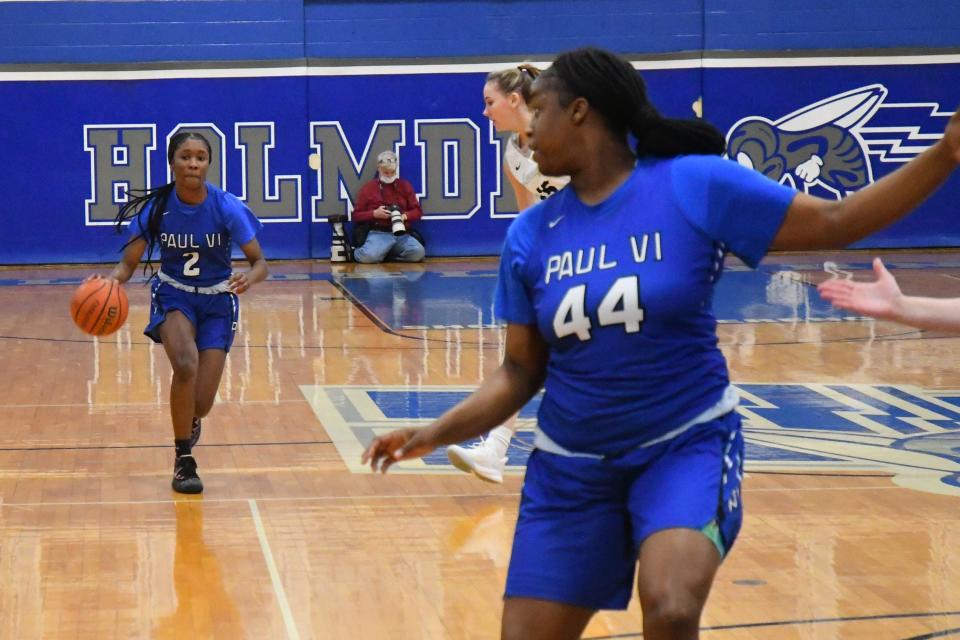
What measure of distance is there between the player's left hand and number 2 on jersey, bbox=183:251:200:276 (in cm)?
19

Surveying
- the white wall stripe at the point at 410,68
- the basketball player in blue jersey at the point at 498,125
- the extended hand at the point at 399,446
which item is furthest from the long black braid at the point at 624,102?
the white wall stripe at the point at 410,68

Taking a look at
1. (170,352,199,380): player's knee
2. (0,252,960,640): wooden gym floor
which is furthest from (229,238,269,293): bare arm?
(0,252,960,640): wooden gym floor

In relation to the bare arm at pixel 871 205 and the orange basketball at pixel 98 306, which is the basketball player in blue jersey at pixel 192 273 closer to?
the orange basketball at pixel 98 306

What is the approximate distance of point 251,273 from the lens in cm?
771

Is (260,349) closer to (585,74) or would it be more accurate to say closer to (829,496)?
(829,496)

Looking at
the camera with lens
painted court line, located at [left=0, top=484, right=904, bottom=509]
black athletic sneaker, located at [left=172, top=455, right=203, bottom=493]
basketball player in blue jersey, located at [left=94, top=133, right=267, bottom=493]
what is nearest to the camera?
painted court line, located at [left=0, top=484, right=904, bottom=509]

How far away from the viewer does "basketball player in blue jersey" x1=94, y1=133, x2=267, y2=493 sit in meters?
7.57

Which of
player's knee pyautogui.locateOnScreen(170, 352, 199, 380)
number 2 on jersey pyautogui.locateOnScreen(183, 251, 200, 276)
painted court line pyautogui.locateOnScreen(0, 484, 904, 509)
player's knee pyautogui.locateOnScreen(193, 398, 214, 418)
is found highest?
number 2 on jersey pyautogui.locateOnScreen(183, 251, 200, 276)

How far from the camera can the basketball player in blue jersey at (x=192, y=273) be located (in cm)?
757

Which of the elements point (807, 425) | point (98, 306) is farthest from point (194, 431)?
point (807, 425)

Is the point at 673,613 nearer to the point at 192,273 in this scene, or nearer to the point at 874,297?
the point at 874,297

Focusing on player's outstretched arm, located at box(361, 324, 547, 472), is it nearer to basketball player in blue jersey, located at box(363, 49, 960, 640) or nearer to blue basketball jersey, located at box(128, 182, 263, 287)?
basketball player in blue jersey, located at box(363, 49, 960, 640)

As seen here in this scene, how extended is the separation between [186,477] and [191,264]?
1.09 metres

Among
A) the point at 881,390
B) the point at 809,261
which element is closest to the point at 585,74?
the point at 881,390
